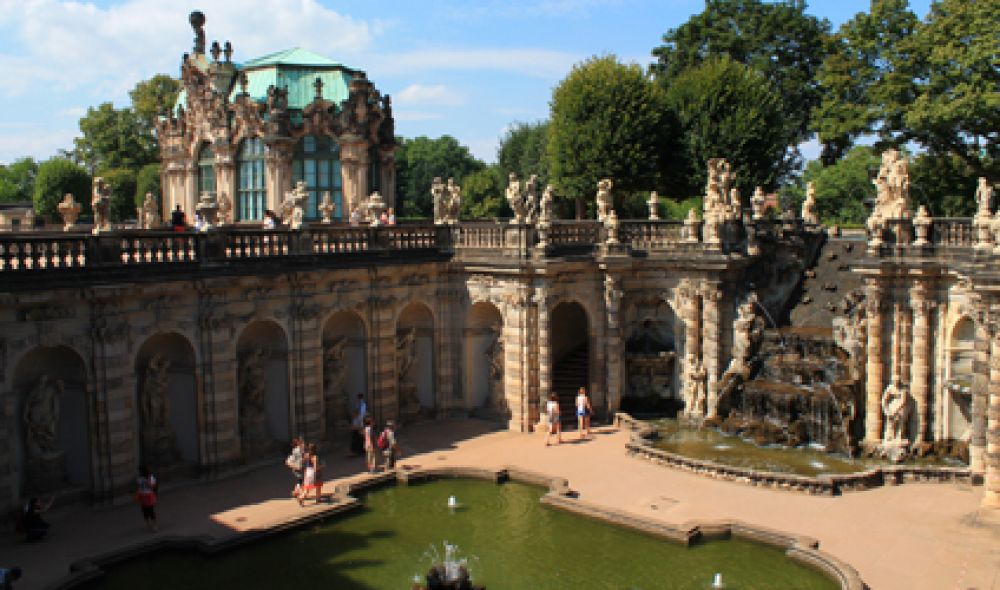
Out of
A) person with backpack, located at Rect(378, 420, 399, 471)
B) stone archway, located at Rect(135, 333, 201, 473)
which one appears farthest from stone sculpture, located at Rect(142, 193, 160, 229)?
person with backpack, located at Rect(378, 420, 399, 471)

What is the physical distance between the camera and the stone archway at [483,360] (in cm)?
3059

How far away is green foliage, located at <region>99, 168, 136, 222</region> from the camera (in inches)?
2635

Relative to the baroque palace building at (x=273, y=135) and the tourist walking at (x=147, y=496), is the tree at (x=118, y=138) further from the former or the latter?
the tourist walking at (x=147, y=496)

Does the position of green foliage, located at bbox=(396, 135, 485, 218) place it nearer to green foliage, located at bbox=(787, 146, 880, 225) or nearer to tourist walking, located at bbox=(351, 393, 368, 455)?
green foliage, located at bbox=(787, 146, 880, 225)

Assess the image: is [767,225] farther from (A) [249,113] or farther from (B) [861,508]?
(A) [249,113]

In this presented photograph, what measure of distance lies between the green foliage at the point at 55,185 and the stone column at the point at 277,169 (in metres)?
34.3

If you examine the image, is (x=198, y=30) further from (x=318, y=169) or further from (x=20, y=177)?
(x=20, y=177)

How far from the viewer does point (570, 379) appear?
3228 cm

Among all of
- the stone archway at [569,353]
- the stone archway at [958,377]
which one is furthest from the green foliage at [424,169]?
the stone archway at [958,377]

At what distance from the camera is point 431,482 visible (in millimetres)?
24109

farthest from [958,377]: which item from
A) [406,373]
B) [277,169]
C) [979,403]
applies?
[277,169]

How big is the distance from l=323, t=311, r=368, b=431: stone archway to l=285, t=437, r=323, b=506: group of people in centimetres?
506

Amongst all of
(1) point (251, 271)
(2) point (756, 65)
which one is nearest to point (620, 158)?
(2) point (756, 65)

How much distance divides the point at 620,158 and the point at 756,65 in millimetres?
18471
